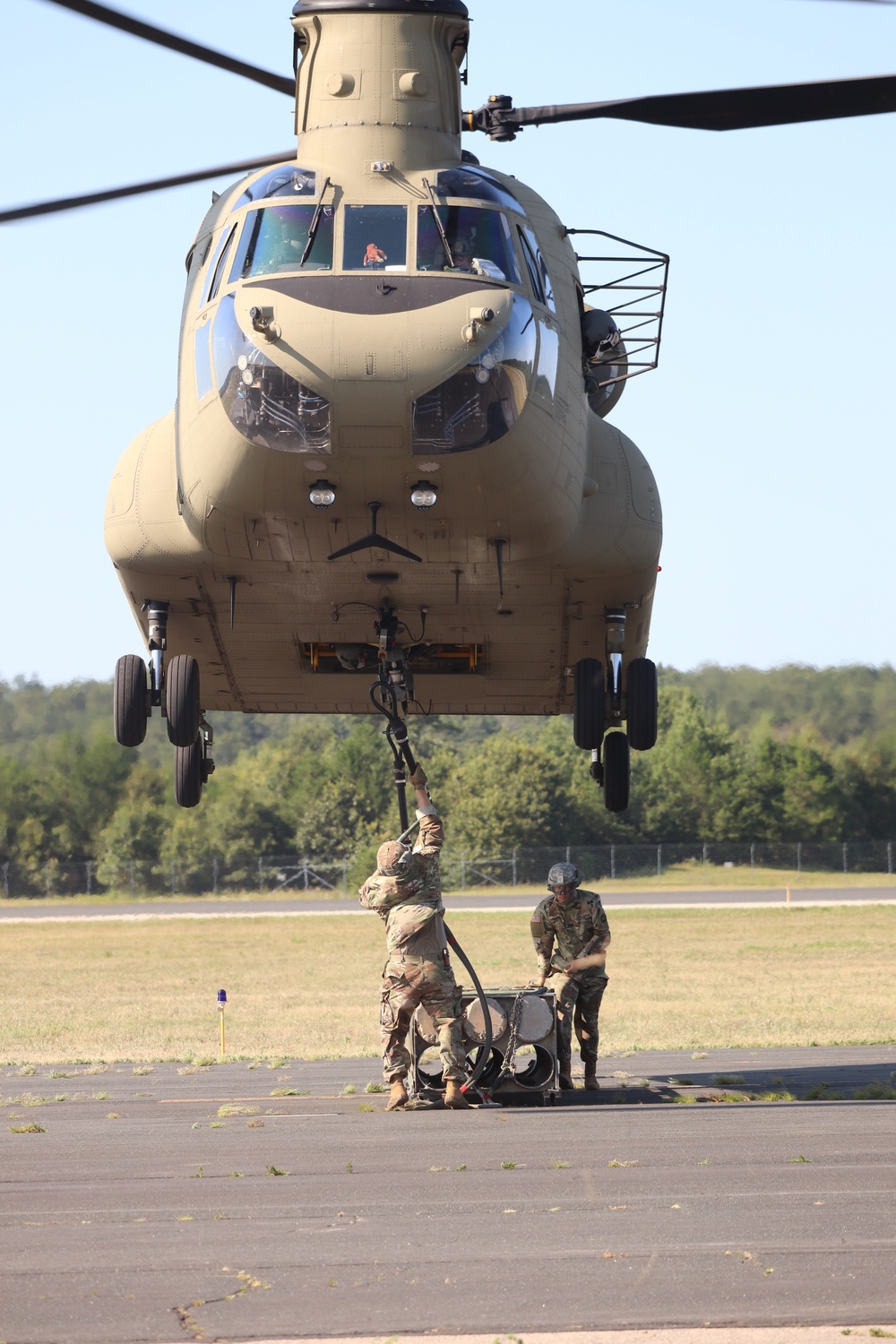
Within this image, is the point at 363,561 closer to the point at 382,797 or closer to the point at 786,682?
the point at 382,797

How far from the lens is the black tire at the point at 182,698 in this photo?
44.2 ft

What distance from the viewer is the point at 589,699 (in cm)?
1362

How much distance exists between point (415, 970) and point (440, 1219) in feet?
15.0

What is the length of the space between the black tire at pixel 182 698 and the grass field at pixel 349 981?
5431 mm

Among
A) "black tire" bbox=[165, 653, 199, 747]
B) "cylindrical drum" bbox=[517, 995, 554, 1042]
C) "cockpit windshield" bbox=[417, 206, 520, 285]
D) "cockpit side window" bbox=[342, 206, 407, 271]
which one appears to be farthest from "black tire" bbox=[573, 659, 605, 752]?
"cockpit side window" bbox=[342, 206, 407, 271]

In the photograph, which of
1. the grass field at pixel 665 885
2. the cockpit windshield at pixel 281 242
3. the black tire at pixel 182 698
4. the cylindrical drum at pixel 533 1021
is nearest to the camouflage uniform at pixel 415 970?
the cylindrical drum at pixel 533 1021

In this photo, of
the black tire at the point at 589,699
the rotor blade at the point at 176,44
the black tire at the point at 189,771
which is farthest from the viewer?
the black tire at the point at 189,771

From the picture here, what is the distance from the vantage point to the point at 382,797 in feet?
235

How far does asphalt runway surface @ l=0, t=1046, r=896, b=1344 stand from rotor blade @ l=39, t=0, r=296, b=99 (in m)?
6.93

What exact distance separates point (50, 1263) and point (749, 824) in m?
67.3

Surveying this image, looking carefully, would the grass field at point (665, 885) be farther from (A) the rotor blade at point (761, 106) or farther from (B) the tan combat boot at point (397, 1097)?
(A) the rotor blade at point (761, 106)

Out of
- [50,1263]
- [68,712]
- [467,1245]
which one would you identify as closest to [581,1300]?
[467,1245]

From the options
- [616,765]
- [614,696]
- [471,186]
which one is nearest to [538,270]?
[471,186]

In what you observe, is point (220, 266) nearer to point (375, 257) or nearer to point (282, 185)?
point (282, 185)
